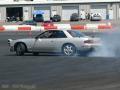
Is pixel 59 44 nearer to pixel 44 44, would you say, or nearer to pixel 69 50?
pixel 69 50

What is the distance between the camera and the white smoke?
23645 mm

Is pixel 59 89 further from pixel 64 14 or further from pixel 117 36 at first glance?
pixel 64 14

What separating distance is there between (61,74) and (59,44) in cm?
789

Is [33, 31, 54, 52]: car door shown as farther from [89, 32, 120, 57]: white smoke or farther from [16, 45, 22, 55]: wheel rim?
[89, 32, 120, 57]: white smoke

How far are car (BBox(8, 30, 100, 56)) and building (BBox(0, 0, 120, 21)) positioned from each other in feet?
285

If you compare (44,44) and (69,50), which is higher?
(44,44)

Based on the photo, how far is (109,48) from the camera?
81.1ft

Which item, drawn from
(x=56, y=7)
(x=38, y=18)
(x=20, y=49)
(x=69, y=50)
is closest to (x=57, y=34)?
(x=69, y=50)

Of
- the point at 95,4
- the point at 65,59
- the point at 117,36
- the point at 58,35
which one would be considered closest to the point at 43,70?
the point at 65,59

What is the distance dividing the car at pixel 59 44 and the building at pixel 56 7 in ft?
285

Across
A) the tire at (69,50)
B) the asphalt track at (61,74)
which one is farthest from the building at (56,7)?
the asphalt track at (61,74)

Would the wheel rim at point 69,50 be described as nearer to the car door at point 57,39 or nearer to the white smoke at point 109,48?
the car door at point 57,39

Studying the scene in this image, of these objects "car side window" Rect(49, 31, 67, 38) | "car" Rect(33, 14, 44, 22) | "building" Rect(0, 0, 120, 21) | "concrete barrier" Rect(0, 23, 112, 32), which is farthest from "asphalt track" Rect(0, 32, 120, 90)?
"building" Rect(0, 0, 120, 21)

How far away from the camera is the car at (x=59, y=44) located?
23.2 meters
